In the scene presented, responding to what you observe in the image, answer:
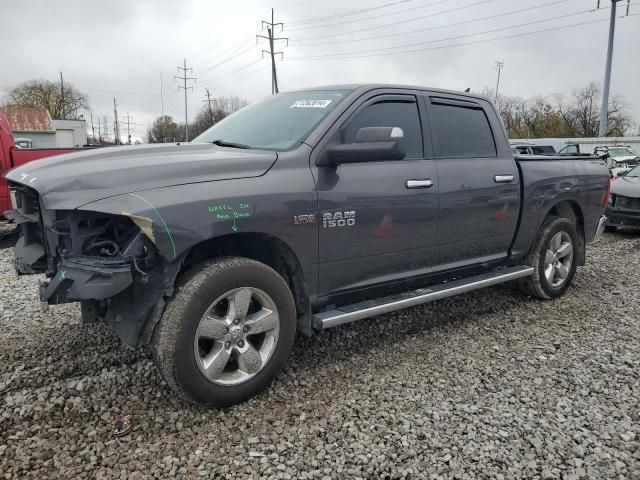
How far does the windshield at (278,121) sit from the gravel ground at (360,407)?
1576 mm

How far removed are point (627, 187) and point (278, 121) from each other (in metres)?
8.22

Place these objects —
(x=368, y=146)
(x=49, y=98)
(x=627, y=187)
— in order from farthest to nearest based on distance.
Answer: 1. (x=49, y=98)
2. (x=627, y=187)
3. (x=368, y=146)

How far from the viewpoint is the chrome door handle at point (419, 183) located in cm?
356

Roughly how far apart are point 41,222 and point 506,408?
9.59 ft

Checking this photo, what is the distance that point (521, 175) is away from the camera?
4.51 m

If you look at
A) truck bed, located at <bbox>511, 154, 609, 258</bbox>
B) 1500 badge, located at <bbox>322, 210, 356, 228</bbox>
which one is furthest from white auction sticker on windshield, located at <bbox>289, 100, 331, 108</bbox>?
truck bed, located at <bbox>511, 154, 609, 258</bbox>

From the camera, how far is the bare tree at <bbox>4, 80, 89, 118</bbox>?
62.7 m

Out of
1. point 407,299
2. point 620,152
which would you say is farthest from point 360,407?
point 620,152

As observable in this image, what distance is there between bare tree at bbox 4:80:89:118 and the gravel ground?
69.4m

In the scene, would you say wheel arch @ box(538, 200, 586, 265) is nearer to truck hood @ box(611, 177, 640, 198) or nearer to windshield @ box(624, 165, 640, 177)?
truck hood @ box(611, 177, 640, 198)

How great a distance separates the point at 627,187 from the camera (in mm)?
9234

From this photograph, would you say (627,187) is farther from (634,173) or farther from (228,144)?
(228,144)

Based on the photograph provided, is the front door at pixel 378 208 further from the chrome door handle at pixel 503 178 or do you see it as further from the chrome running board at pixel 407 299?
the chrome door handle at pixel 503 178

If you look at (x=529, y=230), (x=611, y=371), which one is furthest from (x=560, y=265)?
(x=611, y=371)
